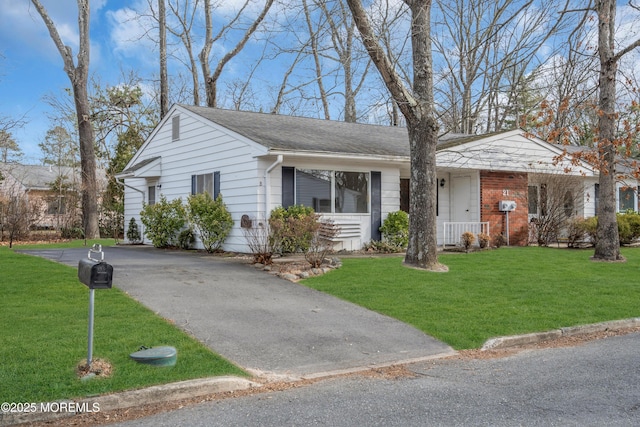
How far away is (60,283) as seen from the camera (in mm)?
9148

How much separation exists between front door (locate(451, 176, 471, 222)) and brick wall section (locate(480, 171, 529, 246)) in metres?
0.50

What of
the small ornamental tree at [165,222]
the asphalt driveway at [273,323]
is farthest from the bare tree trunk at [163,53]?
the asphalt driveway at [273,323]

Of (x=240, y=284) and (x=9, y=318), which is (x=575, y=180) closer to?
(x=240, y=284)

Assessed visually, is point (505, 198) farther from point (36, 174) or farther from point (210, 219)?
point (36, 174)

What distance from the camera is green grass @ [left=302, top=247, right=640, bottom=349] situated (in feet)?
25.0

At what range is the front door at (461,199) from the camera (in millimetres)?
18016

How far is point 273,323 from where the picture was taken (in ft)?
24.4

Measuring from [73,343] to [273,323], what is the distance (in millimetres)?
2569

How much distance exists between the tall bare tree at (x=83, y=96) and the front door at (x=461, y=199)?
52.2 feet

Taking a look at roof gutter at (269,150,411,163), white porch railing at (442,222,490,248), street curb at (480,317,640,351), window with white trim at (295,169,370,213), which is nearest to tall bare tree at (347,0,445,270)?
roof gutter at (269,150,411,163)

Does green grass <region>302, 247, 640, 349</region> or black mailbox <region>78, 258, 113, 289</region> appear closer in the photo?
black mailbox <region>78, 258, 113, 289</region>

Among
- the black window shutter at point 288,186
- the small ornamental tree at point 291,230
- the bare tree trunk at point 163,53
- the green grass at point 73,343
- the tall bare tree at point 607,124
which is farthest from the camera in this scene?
the bare tree trunk at point 163,53

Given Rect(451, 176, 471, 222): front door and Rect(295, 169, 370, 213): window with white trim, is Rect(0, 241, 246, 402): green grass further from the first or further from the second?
Rect(451, 176, 471, 222): front door

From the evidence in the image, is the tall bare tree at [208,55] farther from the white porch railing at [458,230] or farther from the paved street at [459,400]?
the paved street at [459,400]
